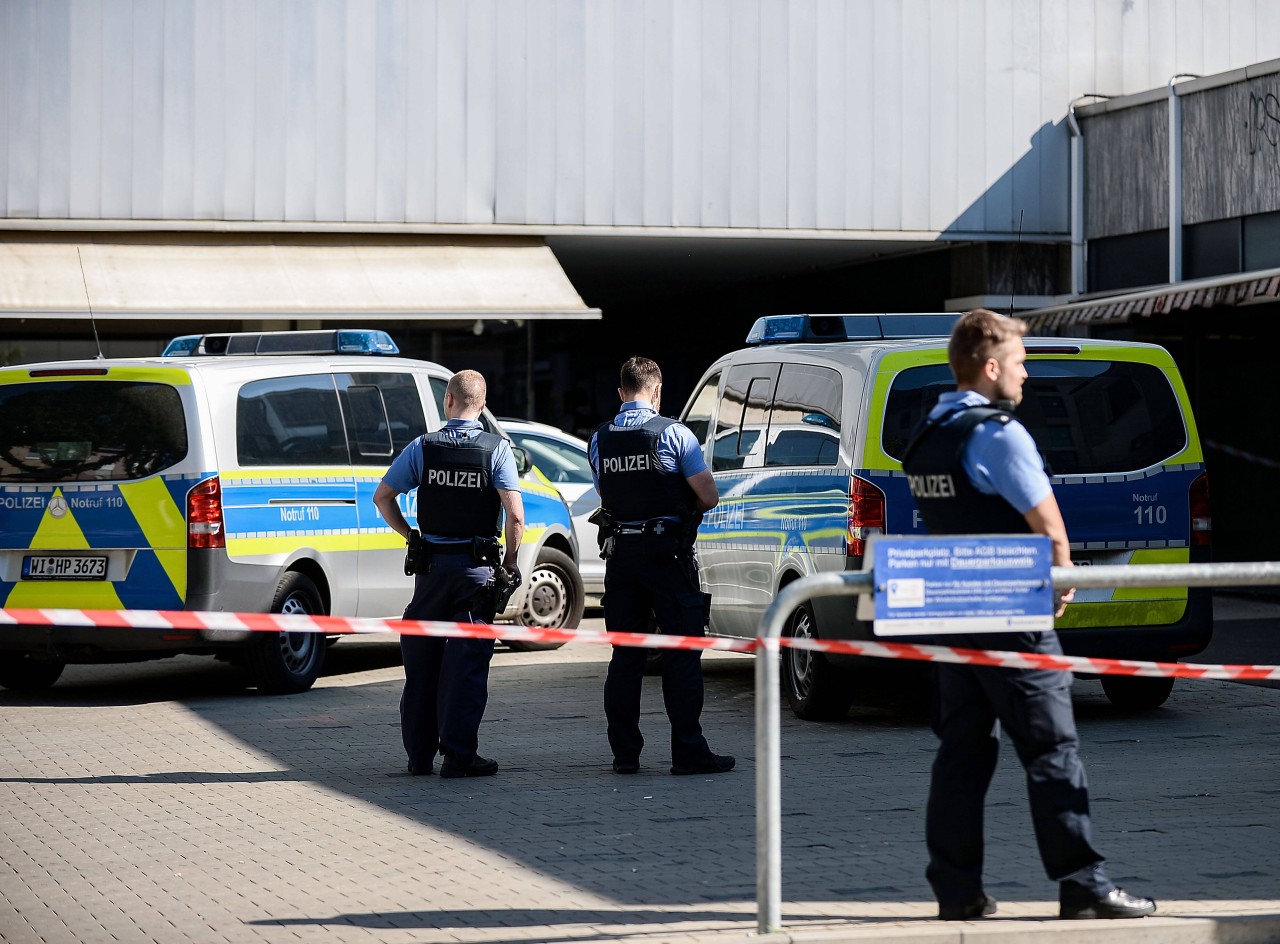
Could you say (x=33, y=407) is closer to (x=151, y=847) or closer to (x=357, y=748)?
(x=357, y=748)

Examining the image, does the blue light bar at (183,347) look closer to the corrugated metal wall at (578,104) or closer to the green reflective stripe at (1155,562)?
the green reflective stripe at (1155,562)

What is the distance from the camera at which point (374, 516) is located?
36.2ft

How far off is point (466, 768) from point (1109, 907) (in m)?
A: 3.53

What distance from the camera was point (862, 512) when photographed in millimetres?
8539

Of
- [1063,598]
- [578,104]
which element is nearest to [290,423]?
[1063,598]

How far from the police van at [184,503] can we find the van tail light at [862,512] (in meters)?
3.49

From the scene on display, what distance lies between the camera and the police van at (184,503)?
388 inches

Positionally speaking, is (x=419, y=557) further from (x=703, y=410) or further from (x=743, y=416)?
(x=703, y=410)

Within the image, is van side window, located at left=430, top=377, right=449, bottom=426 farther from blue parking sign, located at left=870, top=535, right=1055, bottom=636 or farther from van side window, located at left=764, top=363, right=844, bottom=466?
blue parking sign, located at left=870, top=535, right=1055, bottom=636

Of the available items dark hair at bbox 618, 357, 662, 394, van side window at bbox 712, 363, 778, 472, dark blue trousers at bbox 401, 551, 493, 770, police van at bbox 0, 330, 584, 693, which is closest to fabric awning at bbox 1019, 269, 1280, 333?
van side window at bbox 712, 363, 778, 472

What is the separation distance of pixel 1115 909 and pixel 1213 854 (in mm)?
1173

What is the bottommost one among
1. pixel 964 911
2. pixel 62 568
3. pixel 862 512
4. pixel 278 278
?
pixel 964 911

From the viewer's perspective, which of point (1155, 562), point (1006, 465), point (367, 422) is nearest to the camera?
point (1006, 465)

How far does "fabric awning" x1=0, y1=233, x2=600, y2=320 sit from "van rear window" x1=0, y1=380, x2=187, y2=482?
732 centimetres
